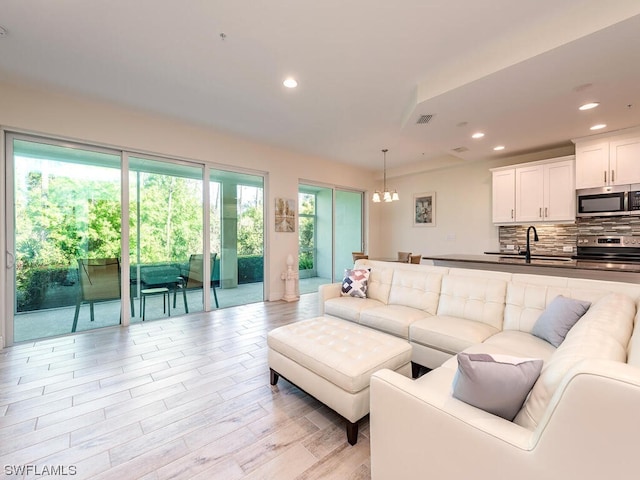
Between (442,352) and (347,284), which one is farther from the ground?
(347,284)

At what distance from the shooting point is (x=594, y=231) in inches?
182

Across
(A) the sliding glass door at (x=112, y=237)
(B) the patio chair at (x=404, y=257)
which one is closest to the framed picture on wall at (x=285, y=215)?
(A) the sliding glass door at (x=112, y=237)

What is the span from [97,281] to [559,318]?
16.0 ft

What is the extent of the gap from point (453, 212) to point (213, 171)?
486 centimetres

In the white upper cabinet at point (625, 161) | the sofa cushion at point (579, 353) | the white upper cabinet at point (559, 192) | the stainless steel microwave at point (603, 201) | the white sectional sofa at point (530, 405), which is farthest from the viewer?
the white upper cabinet at point (559, 192)

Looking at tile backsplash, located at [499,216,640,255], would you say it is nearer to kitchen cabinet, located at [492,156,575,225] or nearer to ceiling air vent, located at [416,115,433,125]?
kitchen cabinet, located at [492,156,575,225]

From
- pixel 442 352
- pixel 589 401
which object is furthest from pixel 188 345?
pixel 589 401

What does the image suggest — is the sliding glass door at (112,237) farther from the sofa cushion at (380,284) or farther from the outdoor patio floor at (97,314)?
the sofa cushion at (380,284)

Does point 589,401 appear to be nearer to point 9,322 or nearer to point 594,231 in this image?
point 9,322

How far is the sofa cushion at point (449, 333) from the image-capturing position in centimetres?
224

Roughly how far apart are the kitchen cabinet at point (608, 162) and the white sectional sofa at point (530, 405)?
2.93 m

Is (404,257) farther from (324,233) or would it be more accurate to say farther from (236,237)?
(236,237)

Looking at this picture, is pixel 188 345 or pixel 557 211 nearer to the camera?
pixel 188 345

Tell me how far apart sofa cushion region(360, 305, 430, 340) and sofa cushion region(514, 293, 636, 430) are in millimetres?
1317
